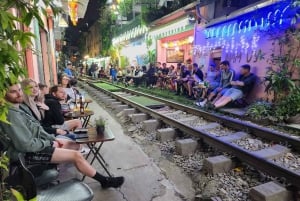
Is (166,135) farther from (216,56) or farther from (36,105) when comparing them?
(216,56)

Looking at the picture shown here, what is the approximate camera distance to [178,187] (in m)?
3.49

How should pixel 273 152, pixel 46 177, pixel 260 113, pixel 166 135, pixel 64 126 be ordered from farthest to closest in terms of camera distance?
pixel 260 113 < pixel 166 135 < pixel 64 126 < pixel 273 152 < pixel 46 177

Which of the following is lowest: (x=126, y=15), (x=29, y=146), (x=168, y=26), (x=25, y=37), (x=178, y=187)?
(x=178, y=187)

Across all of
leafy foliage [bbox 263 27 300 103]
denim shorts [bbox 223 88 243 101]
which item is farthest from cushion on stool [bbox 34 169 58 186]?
denim shorts [bbox 223 88 243 101]

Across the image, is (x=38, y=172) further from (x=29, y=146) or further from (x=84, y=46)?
(x=84, y=46)

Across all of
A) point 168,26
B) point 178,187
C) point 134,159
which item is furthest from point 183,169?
point 168,26

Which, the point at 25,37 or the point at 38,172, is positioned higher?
the point at 25,37

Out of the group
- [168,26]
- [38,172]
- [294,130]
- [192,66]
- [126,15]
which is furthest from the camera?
[126,15]

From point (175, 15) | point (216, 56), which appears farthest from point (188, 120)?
point (175, 15)

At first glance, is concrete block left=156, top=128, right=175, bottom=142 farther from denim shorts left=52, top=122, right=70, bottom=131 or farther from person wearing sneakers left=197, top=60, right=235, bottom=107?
person wearing sneakers left=197, top=60, right=235, bottom=107

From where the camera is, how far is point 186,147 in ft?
14.9

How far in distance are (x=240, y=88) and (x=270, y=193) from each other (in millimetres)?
5521

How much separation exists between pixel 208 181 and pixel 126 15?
2260cm

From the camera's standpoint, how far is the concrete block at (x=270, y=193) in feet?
9.16
